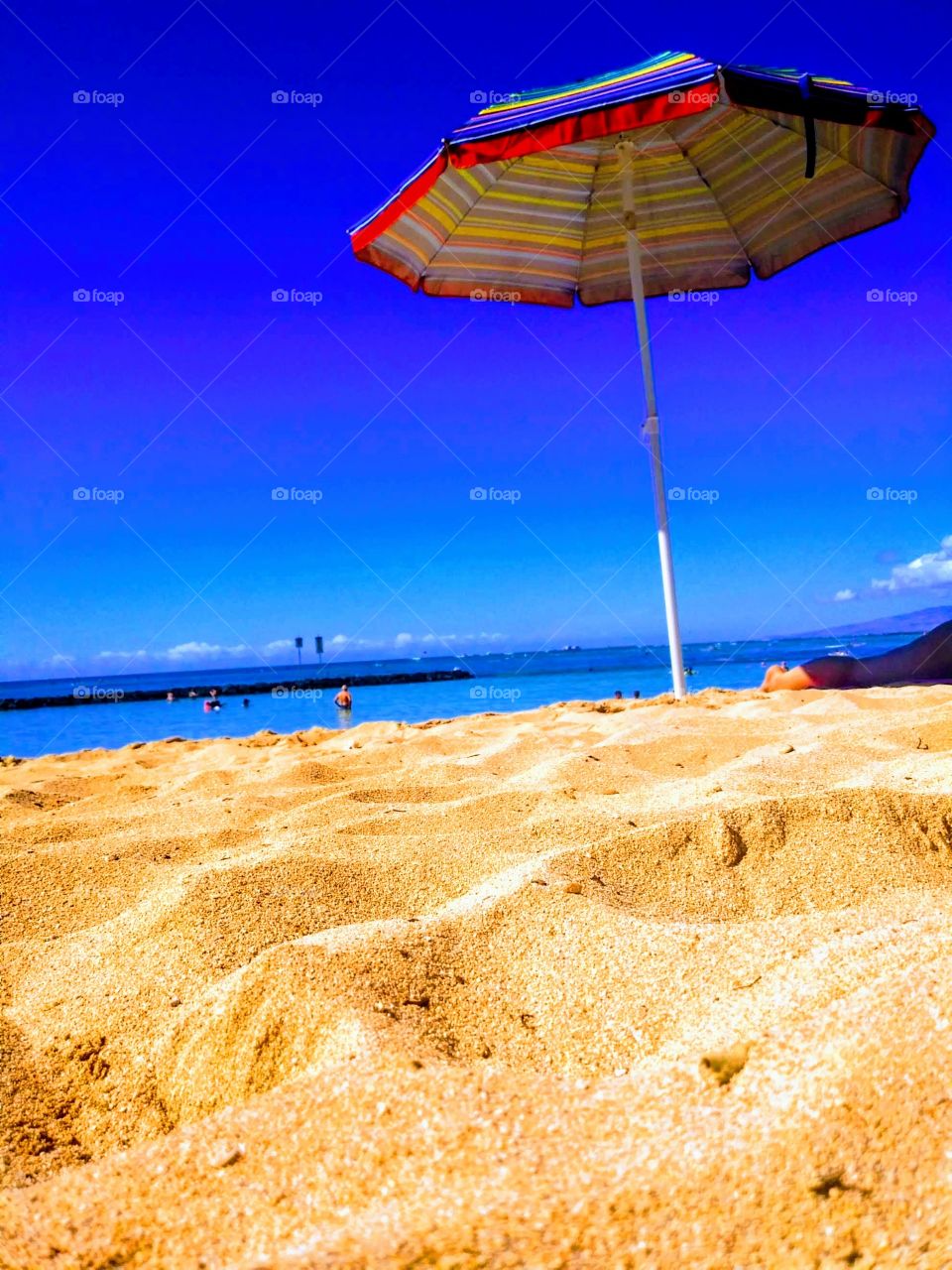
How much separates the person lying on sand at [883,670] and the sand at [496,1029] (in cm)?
326

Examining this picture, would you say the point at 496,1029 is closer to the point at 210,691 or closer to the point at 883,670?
the point at 883,670

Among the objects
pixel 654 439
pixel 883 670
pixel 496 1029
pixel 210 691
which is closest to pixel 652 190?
pixel 654 439

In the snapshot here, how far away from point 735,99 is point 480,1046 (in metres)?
4.54

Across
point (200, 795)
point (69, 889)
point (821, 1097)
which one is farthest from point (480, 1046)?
point (200, 795)

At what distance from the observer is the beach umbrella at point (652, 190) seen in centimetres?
409

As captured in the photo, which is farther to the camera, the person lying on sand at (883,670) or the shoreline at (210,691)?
the shoreline at (210,691)

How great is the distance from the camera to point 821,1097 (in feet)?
2.47

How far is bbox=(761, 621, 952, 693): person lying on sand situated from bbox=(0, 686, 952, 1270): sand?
128 inches

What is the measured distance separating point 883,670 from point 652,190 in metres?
4.08

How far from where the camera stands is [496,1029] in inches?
45.0

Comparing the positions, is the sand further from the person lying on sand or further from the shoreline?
the shoreline

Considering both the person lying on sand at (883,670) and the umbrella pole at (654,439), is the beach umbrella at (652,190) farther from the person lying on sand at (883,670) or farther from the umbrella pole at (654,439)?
the person lying on sand at (883,670)

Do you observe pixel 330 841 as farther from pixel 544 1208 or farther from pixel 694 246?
pixel 694 246

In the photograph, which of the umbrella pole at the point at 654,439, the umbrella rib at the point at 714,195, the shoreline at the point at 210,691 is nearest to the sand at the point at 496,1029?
the umbrella pole at the point at 654,439
